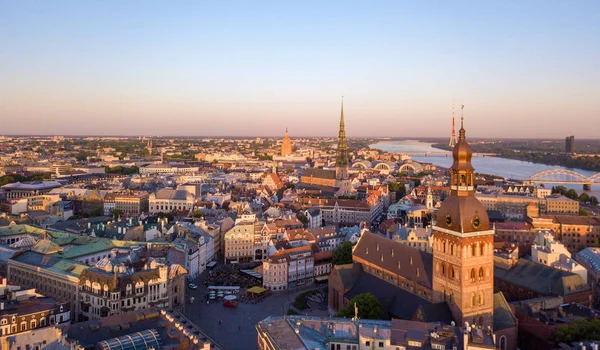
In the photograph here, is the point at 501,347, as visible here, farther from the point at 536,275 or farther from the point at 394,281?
the point at 536,275

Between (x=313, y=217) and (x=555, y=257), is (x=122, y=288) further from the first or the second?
(x=313, y=217)

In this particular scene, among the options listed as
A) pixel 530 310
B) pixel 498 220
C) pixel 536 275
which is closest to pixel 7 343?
pixel 530 310

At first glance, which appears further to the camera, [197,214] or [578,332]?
[197,214]

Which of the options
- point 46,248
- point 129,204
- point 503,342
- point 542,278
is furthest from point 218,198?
point 503,342

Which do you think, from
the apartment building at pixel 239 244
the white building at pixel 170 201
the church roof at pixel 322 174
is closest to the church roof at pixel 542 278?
the apartment building at pixel 239 244

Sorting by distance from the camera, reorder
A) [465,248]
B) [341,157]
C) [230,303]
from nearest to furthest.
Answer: [465,248]
[230,303]
[341,157]

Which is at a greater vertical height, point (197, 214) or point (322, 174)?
point (322, 174)

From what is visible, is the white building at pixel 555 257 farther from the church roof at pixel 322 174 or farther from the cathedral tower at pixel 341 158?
the church roof at pixel 322 174
